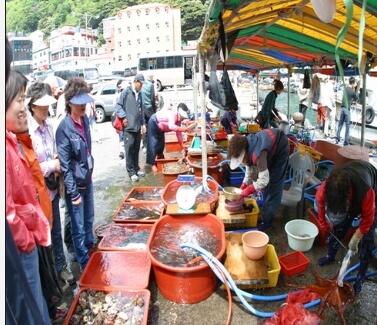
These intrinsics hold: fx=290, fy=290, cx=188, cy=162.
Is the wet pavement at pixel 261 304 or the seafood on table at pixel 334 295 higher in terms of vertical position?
the seafood on table at pixel 334 295

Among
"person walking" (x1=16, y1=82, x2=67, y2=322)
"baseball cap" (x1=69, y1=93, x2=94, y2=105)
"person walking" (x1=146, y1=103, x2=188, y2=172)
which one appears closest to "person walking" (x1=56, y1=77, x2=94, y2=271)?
"baseball cap" (x1=69, y1=93, x2=94, y2=105)

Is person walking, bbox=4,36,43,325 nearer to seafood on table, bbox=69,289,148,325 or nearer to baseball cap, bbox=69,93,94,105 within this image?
seafood on table, bbox=69,289,148,325

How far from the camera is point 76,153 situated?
2918mm

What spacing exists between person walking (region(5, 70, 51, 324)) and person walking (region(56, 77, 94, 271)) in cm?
106

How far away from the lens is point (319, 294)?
2.70 meters

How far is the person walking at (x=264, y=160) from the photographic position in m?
3.48

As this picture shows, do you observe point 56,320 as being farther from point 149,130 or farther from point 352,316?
point 149,130

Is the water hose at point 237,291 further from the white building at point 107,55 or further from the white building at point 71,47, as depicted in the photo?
the white building at point 71,47

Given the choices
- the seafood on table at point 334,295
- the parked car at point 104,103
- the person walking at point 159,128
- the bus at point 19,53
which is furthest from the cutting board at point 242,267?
the parked car at point 104,103

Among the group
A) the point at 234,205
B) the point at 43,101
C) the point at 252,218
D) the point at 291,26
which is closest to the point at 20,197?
the point at 43,101

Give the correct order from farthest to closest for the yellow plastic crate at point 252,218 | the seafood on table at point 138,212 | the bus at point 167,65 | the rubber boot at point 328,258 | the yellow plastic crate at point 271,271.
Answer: the bus at point 167,65
the seafood on table at point 138,212
the yellow plastic crate at point 252,218
the rubber boot at point 328,258
the yellow plastic crate at point 271,271

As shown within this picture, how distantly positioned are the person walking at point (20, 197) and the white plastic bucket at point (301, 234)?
2.82 m

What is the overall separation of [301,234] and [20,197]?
129 inches
